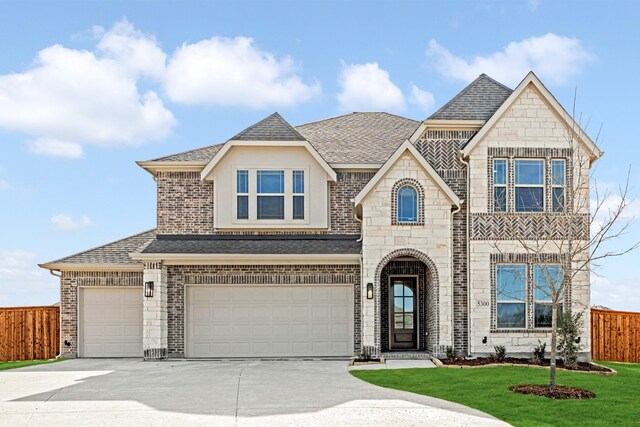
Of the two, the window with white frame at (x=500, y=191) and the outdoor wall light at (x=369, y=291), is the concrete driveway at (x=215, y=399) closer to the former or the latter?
the outdoor wall light at (x=369, y=291)

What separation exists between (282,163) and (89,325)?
7995 mm

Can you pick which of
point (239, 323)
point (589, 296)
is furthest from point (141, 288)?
point (589, 296)

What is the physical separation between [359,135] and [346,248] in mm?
5649

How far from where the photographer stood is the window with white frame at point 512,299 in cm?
2000

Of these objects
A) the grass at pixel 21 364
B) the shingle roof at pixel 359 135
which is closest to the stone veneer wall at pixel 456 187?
the shingle roof at pixel 359 135

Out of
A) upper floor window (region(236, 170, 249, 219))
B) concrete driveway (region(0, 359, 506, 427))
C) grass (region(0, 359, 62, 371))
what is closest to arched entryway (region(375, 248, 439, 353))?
concrete driveway (region(0, 359, 506, 427))

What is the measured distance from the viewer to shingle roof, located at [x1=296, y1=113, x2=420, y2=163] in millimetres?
22875

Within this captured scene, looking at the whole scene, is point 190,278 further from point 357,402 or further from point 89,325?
point 357,402

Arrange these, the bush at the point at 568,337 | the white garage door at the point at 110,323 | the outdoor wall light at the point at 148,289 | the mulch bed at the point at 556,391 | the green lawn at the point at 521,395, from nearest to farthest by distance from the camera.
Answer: the green lawn at the point at 521,395 < the mulch bed at the point at 556,391 < the bush at the point at 568,337 < the outdoor wall light at the point at 148,289 < the white garage door at the point at 110,323

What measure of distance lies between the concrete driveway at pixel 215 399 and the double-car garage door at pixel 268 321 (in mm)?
3144

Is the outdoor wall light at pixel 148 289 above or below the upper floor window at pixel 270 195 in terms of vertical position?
below

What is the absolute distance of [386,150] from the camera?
76.7 ft

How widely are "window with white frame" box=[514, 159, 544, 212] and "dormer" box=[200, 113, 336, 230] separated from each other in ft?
18.0

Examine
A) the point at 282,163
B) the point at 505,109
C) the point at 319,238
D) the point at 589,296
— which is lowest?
the point at 589,296
